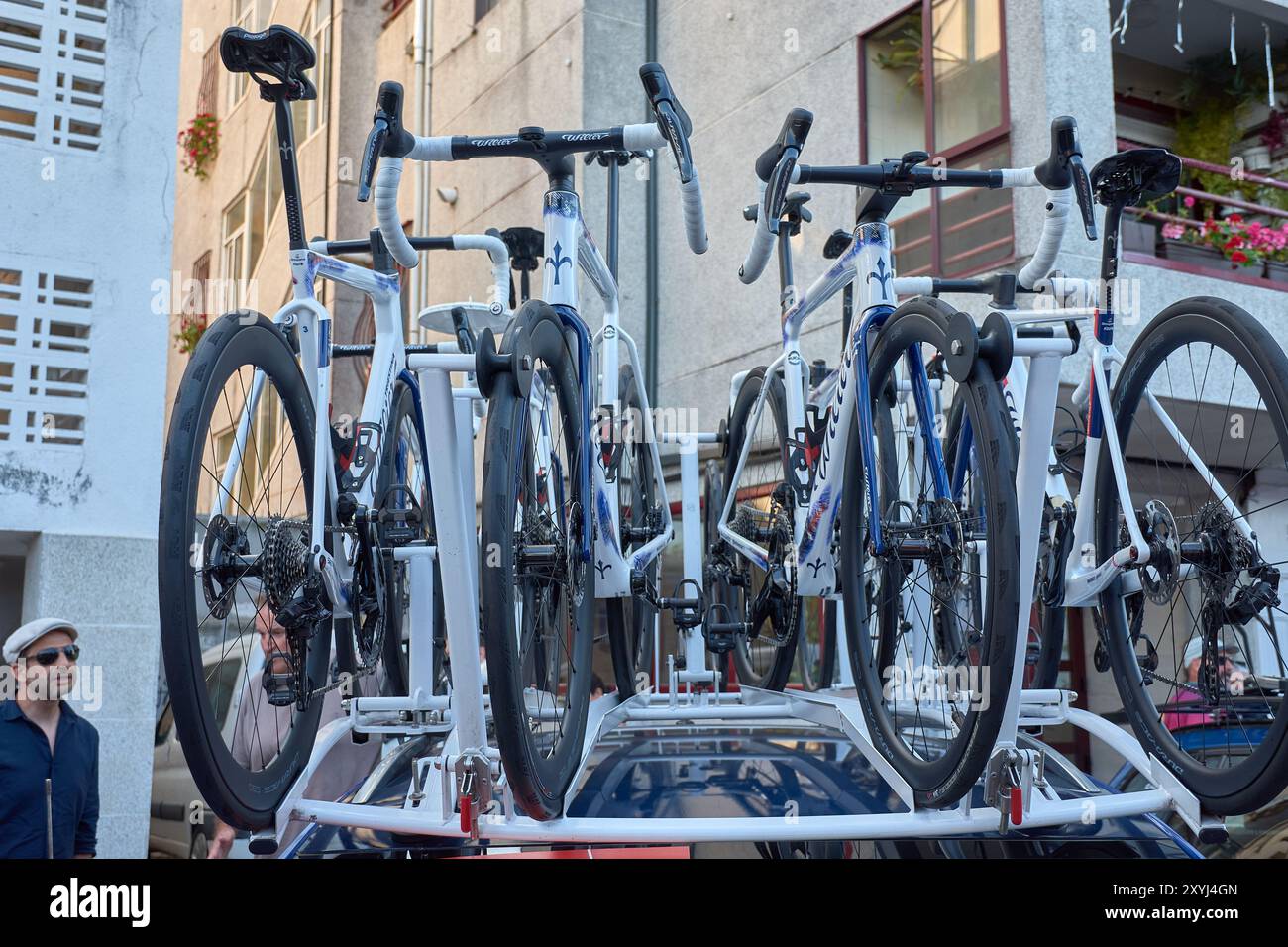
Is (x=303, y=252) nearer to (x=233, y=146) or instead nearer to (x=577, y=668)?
(x=577, y=668)

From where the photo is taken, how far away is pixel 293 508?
322cm

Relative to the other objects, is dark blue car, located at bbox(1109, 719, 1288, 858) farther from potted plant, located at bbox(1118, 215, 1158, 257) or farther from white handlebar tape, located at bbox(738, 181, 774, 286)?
potted plant, located at bbox(1118, 215, 1158, 257)

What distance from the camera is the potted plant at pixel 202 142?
18562mm

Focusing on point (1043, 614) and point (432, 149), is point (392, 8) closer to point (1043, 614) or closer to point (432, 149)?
point (432, 149)

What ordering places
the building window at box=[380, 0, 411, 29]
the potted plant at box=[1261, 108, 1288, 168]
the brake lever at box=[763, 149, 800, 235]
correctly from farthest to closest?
1. the building window at box=[380, 0, 411, 29]
2. the potted plant at box=[1261, 108, 1288, 168]
3. the brake lever at box=[763, 149, 800, 235]

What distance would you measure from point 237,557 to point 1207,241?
→ 8.27 meters

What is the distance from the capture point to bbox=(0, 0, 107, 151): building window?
6.94 meters

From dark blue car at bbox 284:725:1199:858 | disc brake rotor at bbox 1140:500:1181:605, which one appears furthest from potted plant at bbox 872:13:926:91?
dark blue car at bbox 284:725:1199:858

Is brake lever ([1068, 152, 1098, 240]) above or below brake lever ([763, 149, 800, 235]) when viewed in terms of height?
below

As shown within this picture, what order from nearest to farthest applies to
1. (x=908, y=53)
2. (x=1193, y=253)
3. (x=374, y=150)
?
(x=374, y=150) < (x=1193, y=253) < (x=908, y=53)

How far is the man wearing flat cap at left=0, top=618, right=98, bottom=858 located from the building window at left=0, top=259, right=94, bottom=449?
2.55 meters

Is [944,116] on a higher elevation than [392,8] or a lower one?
lower

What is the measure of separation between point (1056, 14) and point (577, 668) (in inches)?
275

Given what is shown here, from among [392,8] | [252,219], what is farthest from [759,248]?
[252,219]
